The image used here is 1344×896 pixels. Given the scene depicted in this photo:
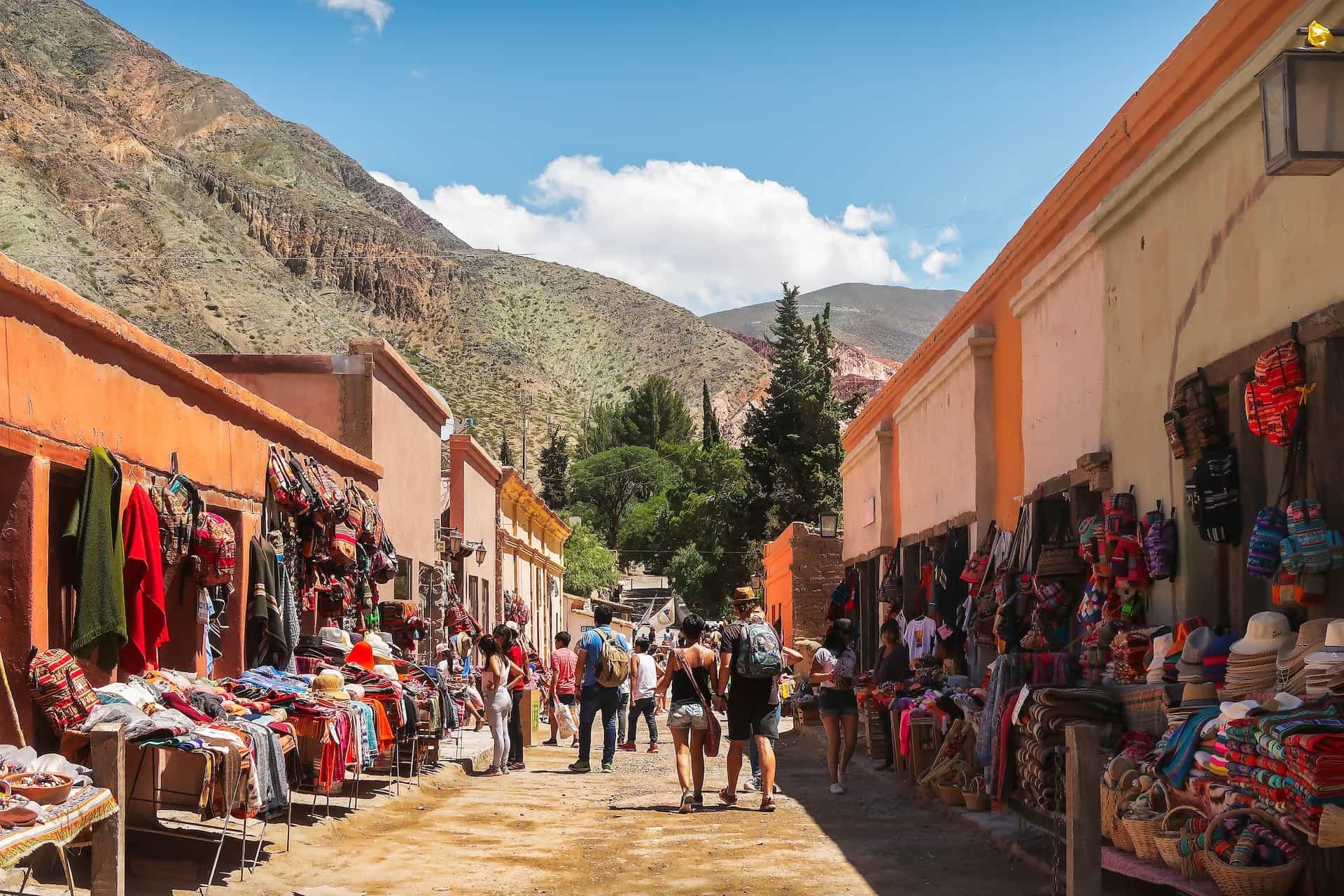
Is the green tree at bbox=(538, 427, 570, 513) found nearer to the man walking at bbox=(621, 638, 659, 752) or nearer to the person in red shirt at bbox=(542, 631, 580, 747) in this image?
the person in red shirt at bbox=(542, 631, 580, 747)

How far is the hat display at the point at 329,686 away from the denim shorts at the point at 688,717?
99.3 inches

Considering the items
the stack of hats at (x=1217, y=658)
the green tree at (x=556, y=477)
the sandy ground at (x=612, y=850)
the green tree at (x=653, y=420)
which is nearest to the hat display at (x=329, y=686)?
the sandy ground at (x=612, y=850)

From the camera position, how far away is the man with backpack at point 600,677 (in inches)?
539

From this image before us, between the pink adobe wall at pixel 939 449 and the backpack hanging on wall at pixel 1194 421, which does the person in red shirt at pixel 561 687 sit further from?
the backpack hanging on wall at pixel 1194 421

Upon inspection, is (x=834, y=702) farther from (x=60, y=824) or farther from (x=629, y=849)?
(x=60, y=824)

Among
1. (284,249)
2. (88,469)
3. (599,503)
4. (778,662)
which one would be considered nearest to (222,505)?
(88,469)

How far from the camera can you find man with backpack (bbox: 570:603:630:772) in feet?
44.9

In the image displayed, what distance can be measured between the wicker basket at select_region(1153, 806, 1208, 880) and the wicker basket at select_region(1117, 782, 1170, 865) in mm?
34

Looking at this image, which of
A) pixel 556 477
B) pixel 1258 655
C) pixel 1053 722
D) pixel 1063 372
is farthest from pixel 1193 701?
pixel 556 477

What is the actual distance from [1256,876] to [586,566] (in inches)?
2508

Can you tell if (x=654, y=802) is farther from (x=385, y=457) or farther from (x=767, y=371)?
(x=767, y=371)

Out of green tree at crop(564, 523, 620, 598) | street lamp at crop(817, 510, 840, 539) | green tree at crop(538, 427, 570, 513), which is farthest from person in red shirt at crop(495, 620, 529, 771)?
green tree at crop(538, 427, 570, 513)

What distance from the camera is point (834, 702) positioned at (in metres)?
12.0

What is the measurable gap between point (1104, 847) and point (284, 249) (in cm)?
10761
